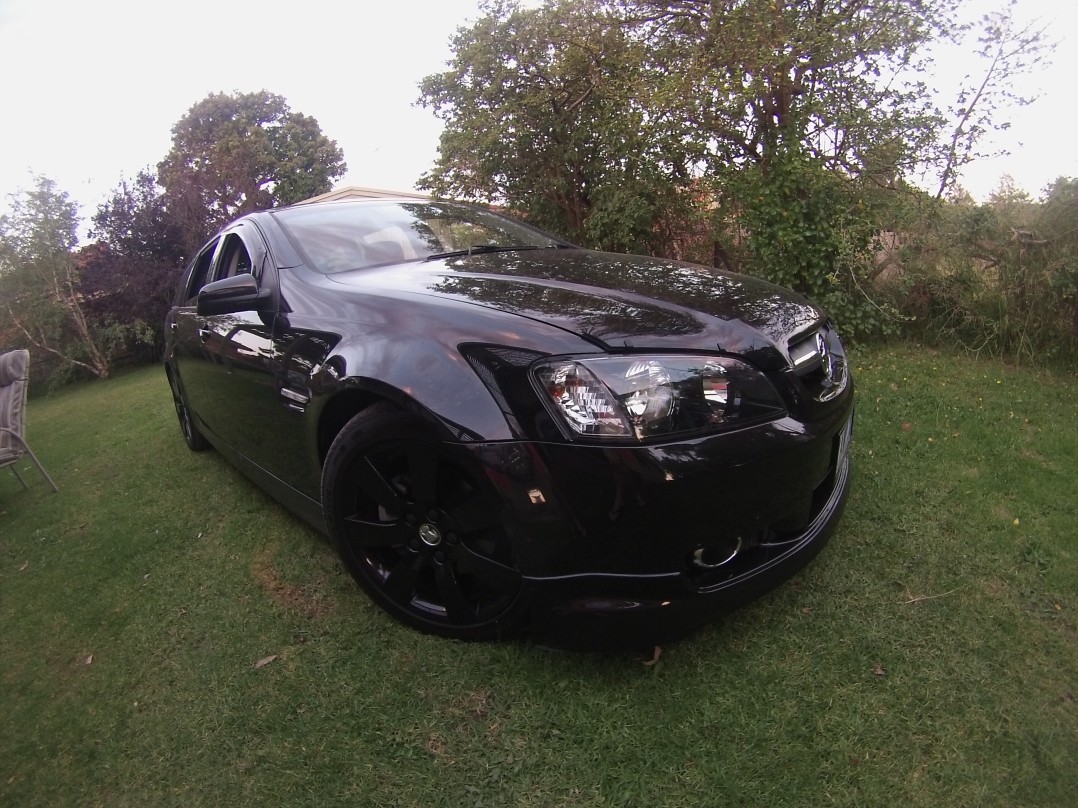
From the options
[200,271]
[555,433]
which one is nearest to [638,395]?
[555,433]

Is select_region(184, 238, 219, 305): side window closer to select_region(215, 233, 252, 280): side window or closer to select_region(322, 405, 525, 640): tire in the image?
select_region(215, 233, 252, 280): side window

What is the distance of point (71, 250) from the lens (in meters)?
14.7

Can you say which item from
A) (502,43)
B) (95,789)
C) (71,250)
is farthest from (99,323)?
(95,789)

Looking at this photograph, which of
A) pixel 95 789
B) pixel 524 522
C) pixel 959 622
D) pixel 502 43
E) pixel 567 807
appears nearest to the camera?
pixel 567 807

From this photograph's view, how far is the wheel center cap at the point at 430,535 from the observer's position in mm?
1928

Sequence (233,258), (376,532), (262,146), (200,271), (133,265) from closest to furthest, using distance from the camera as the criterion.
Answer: (376,532) → (233,258) → (200,271) → (133,265) → (262,146)

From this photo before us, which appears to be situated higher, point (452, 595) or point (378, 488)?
point (378, 488)

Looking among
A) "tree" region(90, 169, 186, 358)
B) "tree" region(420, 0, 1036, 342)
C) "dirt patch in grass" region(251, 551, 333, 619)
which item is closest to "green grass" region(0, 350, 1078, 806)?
"dirt patch in grass" region(251, 551, 333, 619)

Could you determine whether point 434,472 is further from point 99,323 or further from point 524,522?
point 99,323

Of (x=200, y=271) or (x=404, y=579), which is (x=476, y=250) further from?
(x=200, y=271)

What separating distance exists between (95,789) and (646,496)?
1.83m

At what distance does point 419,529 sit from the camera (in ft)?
6.44

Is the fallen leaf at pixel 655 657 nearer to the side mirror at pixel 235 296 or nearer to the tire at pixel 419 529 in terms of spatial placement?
Answer: the tire at pixel 419 529

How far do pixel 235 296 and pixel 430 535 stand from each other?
1.35 metres
